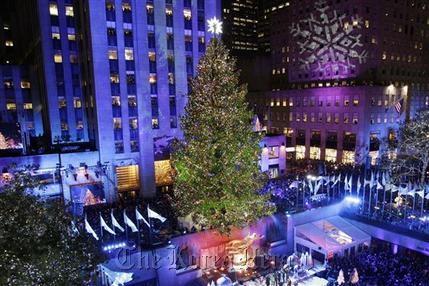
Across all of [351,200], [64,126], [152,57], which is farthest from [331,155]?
[64,126]

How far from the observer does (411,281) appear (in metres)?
18.1

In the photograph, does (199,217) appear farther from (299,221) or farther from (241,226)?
(299,221)

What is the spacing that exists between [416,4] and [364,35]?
18248 millimetres

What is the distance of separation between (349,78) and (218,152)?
176 feet

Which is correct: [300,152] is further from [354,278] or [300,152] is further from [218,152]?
[218,152]

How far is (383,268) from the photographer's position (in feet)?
64.9

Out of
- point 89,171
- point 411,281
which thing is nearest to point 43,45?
point 89,171

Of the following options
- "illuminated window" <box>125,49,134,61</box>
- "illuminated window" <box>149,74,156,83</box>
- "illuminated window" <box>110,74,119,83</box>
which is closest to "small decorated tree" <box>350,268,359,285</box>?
"illuminated window" <box>149,74,156,83</box>

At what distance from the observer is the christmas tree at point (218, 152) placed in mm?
18328

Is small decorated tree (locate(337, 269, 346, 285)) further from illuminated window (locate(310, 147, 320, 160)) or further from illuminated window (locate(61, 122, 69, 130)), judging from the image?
illuminated window (locate(310, 147, 320, 160))

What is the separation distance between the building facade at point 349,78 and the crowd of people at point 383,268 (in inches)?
1500

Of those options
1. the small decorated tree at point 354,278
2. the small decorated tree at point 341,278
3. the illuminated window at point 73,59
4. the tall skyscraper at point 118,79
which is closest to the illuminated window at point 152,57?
the tall skyscraper at point 118,79

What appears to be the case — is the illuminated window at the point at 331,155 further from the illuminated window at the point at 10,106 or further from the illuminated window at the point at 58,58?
the illuminated window at the point at 10,106

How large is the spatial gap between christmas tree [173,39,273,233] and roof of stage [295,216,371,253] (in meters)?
5.39
